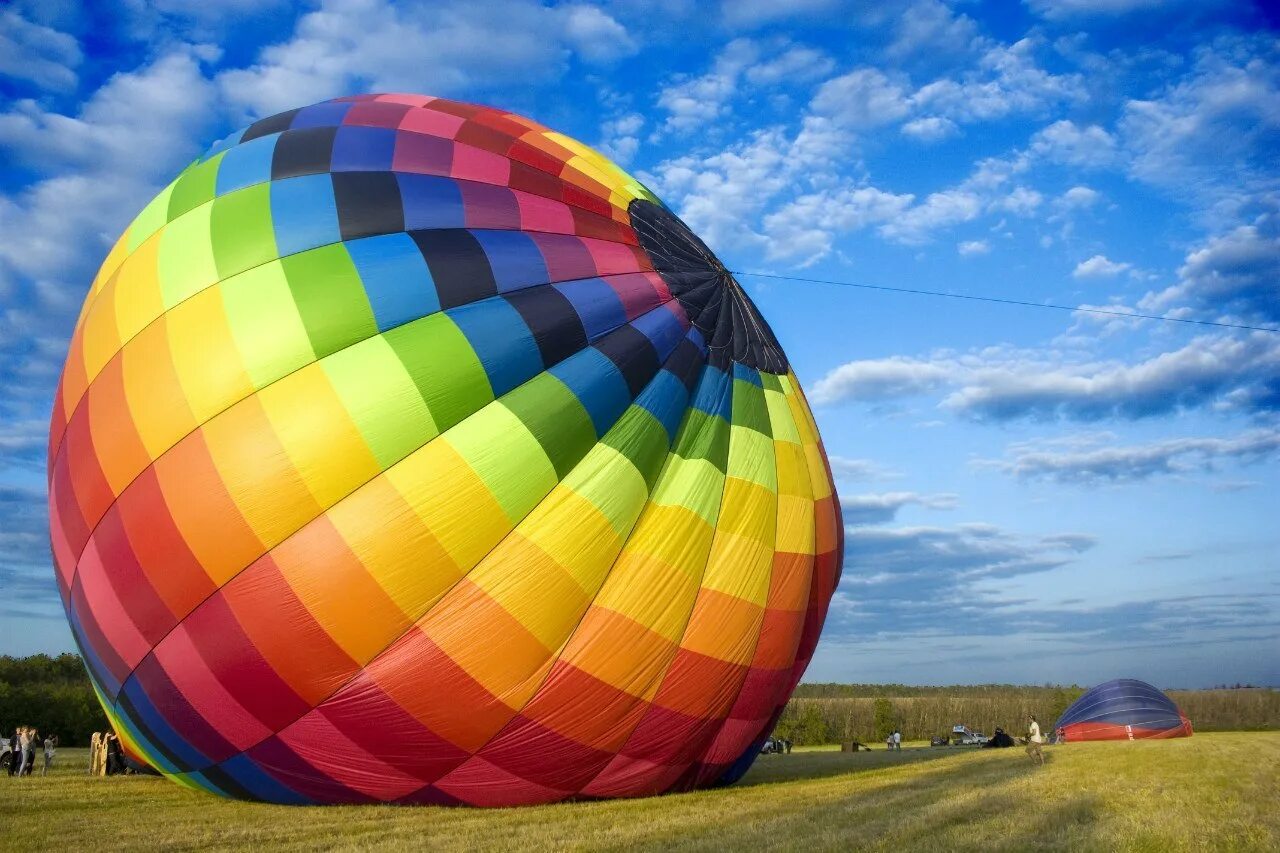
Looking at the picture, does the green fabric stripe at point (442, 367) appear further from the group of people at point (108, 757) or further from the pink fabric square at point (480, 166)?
the group of people at point (108, 757)

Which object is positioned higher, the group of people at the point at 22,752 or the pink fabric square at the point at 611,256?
the pink fabric square at the point at 611,256

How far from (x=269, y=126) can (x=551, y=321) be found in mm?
4559

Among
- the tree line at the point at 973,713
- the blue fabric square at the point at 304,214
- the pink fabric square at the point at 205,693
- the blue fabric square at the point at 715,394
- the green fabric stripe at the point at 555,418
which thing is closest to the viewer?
the pink fabric square at the point at 205,693

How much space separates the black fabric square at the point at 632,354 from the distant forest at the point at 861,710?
25.8 metres

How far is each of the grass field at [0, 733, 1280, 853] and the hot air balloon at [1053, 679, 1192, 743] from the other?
1487 cm

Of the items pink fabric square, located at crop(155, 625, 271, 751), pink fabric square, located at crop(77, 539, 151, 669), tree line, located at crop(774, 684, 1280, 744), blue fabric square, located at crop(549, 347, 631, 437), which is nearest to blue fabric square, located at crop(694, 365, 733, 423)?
blue fabric square, located at crop(549, 347, 631, 437)

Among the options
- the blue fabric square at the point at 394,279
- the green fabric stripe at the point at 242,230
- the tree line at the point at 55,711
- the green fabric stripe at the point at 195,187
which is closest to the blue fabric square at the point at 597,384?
the blue fabric square at the point at 394,279

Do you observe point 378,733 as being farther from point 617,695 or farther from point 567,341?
point 567,341

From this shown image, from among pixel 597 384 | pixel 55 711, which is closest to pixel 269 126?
pixel 597 384

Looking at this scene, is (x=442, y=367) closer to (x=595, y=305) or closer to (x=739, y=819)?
(x=595, y=305)

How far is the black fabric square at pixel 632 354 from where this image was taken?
9703mm

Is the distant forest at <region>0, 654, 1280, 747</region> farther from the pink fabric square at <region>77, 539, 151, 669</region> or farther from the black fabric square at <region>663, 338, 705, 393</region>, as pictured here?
the black fabric square at <region>663, 338, 705, 393</region>

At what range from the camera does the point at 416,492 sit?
8477 millimetres

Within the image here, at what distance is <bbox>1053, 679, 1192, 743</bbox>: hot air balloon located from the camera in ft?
84.7
